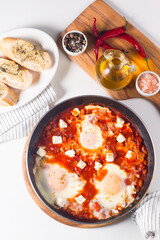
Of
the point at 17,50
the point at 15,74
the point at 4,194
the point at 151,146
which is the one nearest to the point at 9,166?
the point at 4,194

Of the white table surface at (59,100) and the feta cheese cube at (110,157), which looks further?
the white table surface at (59,100)

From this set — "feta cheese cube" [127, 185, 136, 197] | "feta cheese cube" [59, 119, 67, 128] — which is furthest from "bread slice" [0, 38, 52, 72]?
"feta cheese cube" [127, 185, 136, 197]

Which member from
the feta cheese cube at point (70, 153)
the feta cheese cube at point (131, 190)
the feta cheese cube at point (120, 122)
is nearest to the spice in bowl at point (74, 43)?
the feta cheese cube at point (120, 122)

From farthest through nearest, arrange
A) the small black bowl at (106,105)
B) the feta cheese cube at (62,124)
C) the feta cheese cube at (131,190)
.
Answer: the feta cheese cube at (62,124), the feta cheese cube at (131,190), the small black bowl at (106,105)

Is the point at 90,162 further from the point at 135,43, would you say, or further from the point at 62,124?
the point at 135,43

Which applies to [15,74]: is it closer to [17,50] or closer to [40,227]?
[17,50]

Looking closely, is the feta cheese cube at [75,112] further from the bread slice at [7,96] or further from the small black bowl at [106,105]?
the bread slice at [7,96]
